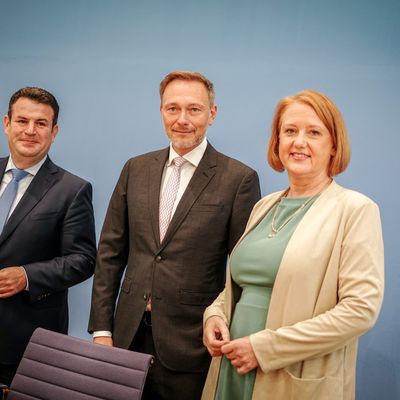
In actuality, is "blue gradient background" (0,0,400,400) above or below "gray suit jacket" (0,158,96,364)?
above

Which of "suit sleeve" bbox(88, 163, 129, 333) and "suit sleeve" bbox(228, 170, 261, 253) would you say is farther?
"suit sleeve" bbox(88, 163, 129, 333)

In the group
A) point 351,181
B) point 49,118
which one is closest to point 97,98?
point 49,118

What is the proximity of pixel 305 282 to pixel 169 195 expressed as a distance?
83 cm

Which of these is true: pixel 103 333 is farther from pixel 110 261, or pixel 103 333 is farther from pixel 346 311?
pixel 346 311

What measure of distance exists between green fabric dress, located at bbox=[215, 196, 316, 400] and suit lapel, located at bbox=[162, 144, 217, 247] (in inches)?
13.6

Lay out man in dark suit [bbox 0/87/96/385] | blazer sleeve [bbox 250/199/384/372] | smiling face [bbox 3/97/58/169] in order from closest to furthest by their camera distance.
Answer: blazer sleeve [bbox 250/199/384/372], man in dark suit [bbox 0/87/96/385], smiling face [bbox 3/97/58/169]

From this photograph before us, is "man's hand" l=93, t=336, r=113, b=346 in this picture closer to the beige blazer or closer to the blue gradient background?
the beige blazer

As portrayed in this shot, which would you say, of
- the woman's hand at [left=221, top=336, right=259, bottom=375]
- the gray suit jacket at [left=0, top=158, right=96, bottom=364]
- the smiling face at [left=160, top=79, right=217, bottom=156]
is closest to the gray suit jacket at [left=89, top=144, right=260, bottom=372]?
the smiling face at [left=160, top=79, right=217, bottom=156]

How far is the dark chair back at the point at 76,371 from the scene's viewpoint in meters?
1.94

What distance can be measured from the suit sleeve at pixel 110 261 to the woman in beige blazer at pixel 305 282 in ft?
1.86

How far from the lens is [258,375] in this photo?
1.89 m

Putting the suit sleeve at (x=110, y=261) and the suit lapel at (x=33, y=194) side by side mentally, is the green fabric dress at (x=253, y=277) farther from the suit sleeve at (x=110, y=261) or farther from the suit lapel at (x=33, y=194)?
the suit lapel at (x=33, y=194)

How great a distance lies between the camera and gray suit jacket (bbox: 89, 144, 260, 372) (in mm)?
2346

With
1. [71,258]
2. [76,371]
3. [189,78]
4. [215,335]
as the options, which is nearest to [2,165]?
[71,258]
